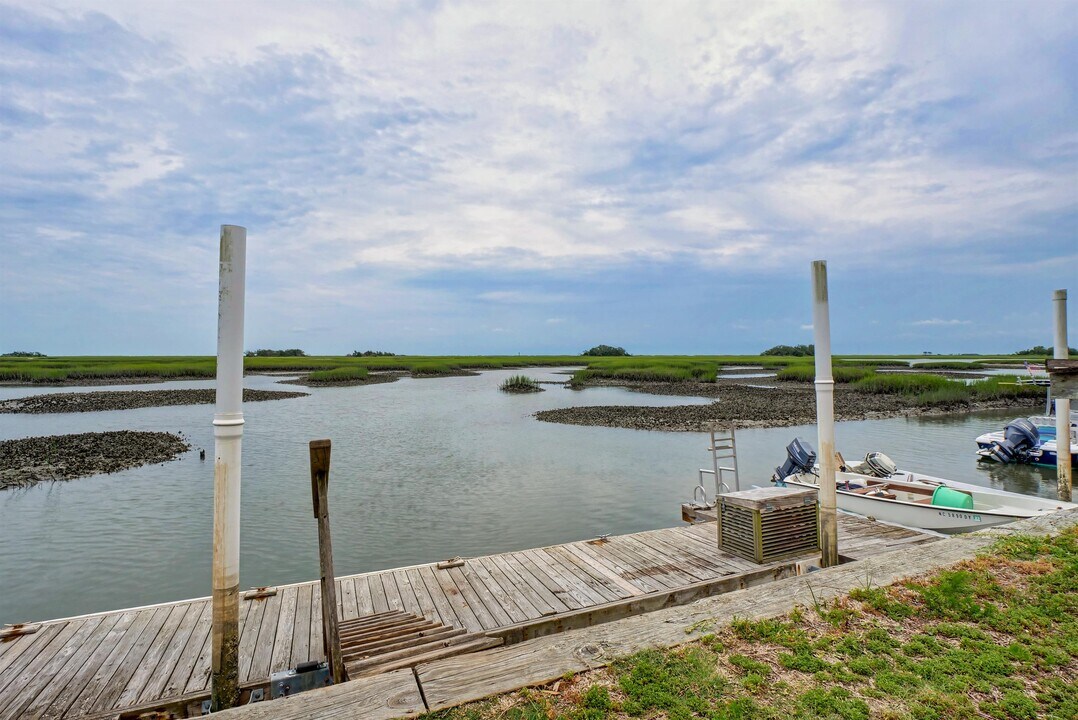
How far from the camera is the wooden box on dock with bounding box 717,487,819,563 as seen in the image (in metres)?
7.72

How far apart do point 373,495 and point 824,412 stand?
12.4 metres

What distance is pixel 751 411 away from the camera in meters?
32.8

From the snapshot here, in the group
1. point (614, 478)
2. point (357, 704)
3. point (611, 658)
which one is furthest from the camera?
point (614, 478)

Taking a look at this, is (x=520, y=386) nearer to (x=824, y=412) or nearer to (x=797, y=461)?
(x=797, y=461)

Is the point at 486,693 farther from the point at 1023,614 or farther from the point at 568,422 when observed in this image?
the point at 568,422

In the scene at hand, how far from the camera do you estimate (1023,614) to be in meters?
4.59

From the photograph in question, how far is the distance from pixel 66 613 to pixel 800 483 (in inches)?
598

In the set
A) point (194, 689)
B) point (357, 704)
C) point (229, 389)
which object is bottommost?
point (194, 689)

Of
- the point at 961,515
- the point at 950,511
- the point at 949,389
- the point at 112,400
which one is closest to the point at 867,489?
the point at 950,511

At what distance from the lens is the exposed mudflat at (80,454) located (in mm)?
17219

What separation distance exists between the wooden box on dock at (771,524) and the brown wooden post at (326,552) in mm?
5549

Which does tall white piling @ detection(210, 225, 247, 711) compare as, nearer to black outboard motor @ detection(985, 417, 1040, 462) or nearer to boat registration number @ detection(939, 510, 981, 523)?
boat registration number @ detection(939, 510, 981, 523)

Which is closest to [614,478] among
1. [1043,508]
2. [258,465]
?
[1043,508]

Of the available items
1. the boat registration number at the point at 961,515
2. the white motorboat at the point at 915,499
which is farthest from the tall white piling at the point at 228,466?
the boat registration number at the point at 961,515
